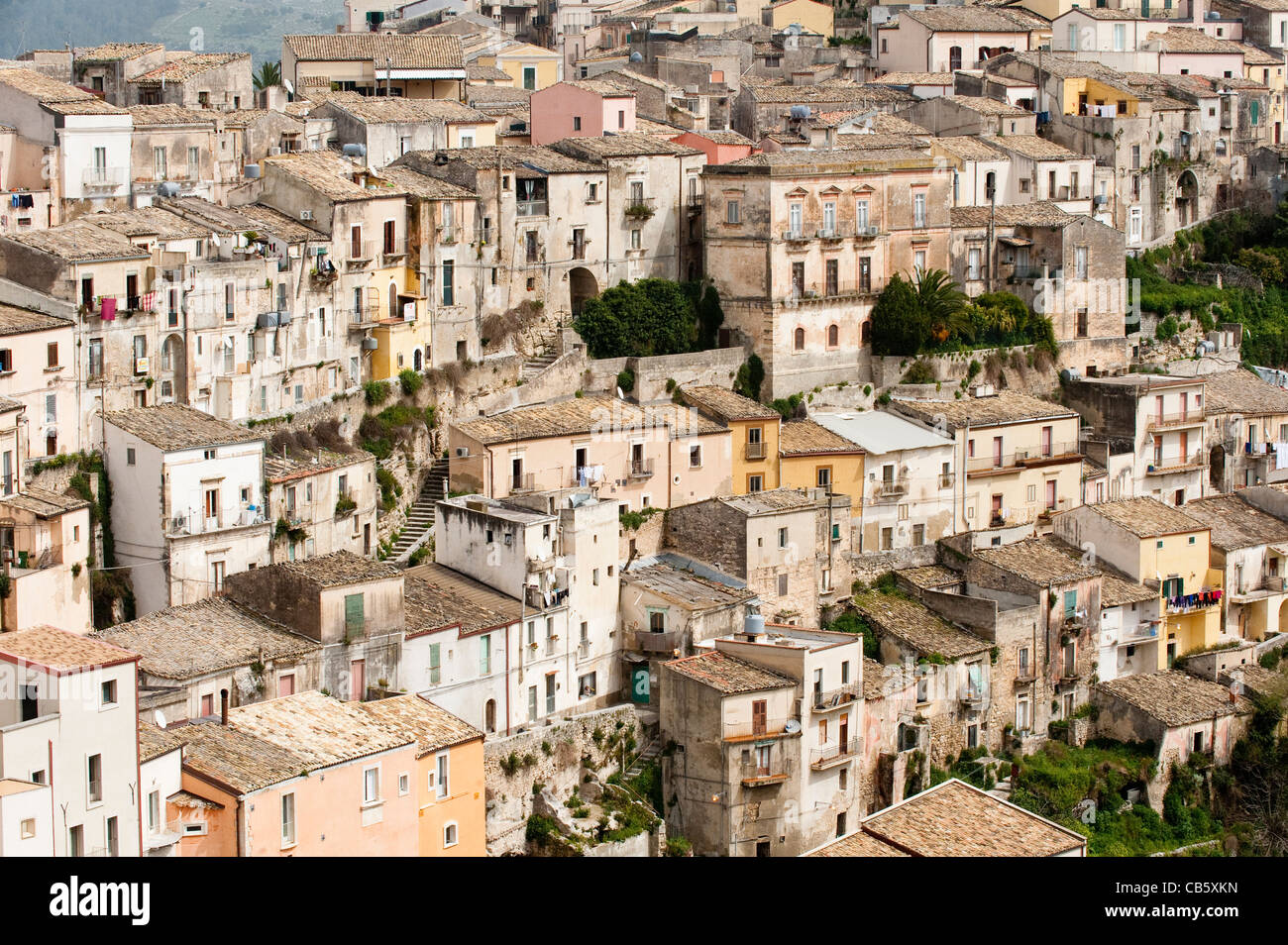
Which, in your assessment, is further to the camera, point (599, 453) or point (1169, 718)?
point (1169, 718)

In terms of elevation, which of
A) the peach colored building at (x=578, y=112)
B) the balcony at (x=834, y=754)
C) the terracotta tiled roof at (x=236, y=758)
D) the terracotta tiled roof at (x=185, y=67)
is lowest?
the balcony at (x=834, y=754)

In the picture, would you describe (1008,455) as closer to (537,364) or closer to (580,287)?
(580,287)

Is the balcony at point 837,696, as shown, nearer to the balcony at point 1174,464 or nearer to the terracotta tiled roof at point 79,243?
the terracotta tiled roof at point 79,243

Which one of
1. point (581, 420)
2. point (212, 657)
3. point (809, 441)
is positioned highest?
point (581, 420)

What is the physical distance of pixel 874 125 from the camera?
2293 inches

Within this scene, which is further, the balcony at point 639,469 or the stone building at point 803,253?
the stone building at point 803,253

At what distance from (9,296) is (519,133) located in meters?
21.9

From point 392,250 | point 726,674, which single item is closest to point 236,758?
point 726,674

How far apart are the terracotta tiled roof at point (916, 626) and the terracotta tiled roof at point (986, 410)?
5416 millimetres

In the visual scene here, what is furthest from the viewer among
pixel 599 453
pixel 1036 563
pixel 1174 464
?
pixel 1174 464

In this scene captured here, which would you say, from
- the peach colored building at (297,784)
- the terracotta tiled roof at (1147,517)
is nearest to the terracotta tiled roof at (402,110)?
the terracotta tiled roof at (1147,517)

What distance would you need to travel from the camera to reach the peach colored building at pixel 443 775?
34.0m

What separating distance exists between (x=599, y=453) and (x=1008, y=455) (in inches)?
439

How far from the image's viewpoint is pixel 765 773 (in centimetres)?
3900
